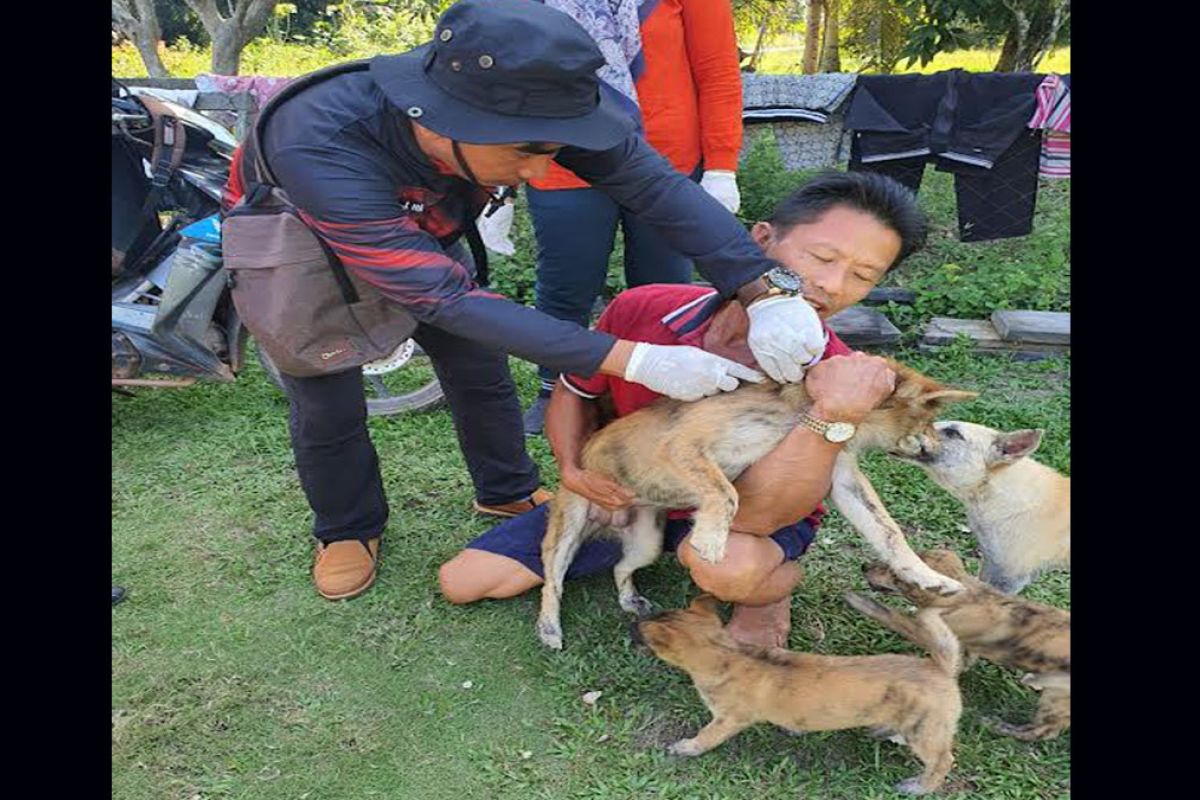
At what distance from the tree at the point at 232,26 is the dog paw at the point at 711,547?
9.35 meters

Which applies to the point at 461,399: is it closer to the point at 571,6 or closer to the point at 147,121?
the point at 571,6

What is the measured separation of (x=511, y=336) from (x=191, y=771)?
65.8 inches

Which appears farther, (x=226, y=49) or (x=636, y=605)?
(x=226, y=49)

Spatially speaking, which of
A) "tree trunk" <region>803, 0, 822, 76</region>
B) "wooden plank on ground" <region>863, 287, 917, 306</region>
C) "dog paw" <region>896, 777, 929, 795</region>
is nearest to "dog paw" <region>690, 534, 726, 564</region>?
"dog paw" <region>896, 777, 929, 795</region>

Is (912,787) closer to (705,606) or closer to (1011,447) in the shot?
(705,606)

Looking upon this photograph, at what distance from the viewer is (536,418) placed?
15.8 ft

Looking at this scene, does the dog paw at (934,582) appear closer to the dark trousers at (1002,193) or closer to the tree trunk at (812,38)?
the dark trousers at (1002,193)

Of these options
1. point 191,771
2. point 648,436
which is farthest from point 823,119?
point 191,771

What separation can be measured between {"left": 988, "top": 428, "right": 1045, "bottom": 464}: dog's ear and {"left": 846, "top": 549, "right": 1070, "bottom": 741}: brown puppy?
0.57 m

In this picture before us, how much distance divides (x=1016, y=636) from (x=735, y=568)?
85 cm

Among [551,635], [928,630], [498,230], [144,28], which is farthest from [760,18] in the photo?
[928,630]

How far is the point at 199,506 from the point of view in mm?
4203

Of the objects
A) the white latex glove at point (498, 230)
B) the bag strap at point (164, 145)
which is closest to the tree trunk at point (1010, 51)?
the white latex glove at point (498, 230)

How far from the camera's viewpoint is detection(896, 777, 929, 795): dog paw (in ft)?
8.47
